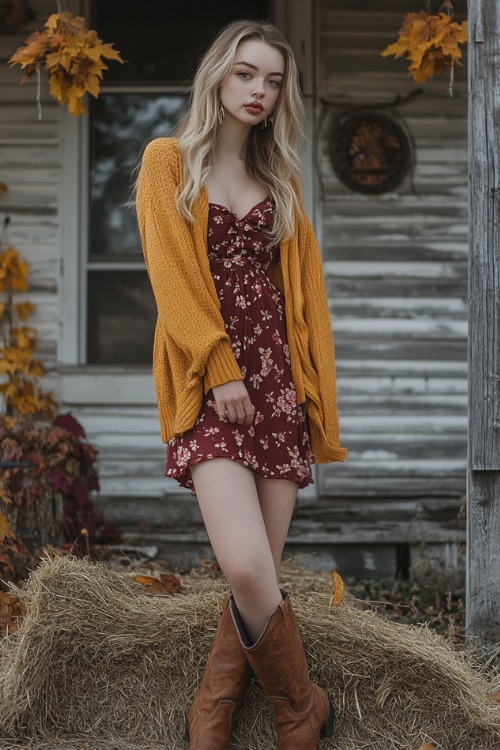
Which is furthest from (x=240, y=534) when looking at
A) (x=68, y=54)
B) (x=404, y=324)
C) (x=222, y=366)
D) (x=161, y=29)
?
(x=161, y=29)

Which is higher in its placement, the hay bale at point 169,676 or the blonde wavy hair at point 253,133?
the blonde wavy hair at point 253,133

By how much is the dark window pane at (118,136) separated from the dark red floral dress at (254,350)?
2.79m

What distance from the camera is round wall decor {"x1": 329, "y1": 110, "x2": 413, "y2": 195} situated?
552cm

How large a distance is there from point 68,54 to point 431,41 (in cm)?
154

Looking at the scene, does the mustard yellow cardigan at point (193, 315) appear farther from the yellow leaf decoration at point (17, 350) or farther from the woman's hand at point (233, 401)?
the yellow leaf decoration at point (17, 350)

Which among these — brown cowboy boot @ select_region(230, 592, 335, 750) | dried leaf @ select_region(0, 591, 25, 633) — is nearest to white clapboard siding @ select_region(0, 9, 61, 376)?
dried leaf @ select_region(0, 591, 25, 633)

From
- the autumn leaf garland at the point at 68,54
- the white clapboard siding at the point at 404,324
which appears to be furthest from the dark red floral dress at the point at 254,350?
the white clapboard siding at the point at 404,324

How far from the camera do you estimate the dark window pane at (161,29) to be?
5621 millimetres

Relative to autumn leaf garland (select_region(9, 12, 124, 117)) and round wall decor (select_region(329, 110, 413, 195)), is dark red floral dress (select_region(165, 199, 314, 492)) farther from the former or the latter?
round wall decor (select_region(329, 110, 413, 195))

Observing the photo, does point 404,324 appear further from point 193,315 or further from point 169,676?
point 193,315

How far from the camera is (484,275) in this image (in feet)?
12.5

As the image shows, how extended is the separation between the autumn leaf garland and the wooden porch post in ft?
4.89

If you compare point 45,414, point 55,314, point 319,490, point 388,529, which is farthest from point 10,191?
point 388,529

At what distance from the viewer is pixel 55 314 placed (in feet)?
18.6
